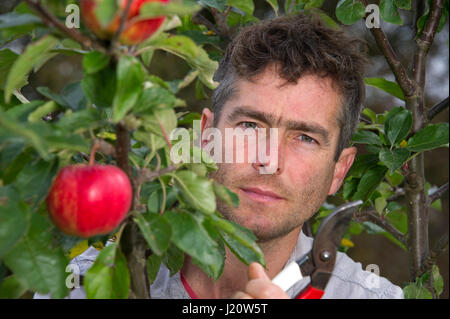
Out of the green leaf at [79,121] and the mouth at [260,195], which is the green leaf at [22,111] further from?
the mouth at [260,195]

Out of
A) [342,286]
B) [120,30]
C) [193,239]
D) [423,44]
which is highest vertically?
[423,44]

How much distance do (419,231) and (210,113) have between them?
556 millimetres

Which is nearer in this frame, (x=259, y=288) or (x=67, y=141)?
(x=67, y=141)

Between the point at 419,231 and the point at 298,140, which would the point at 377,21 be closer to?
the point at 298,140

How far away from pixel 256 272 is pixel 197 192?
155 millimetres

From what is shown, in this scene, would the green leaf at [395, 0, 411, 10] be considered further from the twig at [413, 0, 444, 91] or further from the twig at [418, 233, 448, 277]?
the twig at [418, 233, 448, 277]

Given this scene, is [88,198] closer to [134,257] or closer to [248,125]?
[134,257]

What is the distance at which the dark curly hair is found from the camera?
1039 millimetres

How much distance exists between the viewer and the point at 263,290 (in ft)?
2.06

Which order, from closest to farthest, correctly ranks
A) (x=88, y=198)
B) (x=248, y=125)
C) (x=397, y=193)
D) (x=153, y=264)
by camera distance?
(x=88, y=198)
(x=153, y=264)
(x=248, y=125)
(x=397, y=193)

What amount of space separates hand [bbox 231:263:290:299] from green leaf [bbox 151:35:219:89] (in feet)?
0.78

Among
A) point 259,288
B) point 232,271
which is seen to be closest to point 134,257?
point 259,288

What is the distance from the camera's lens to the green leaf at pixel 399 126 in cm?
108
